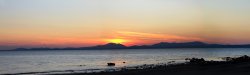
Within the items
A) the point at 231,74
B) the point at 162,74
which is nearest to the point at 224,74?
the point at 231,74

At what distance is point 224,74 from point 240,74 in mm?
1403

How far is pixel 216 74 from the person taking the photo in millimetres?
30562

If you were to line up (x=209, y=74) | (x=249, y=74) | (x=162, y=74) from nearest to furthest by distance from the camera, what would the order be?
1. (x=249, y=74)
2. (x=209, y=74)
3. (x=162, y=74)

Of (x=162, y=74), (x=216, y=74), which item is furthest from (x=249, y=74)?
(x=162, y=74)

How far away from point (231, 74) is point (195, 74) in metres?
2.68

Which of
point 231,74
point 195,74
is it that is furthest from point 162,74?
point 231,74

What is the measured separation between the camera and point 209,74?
1193 inches

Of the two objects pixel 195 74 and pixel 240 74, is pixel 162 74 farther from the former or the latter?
pixel 240 74

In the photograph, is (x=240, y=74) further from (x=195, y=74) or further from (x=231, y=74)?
(x=195, y=74)

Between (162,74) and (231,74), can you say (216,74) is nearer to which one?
(231,74)

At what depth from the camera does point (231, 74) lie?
2992cm

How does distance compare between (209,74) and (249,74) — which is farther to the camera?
(209,74)

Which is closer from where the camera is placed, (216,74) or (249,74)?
(249,74)

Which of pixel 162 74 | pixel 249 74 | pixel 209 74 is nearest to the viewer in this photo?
pixel 249 74
